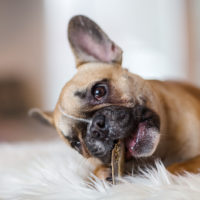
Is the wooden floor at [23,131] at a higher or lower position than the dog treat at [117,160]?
lower

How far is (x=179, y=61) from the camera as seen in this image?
3395mm

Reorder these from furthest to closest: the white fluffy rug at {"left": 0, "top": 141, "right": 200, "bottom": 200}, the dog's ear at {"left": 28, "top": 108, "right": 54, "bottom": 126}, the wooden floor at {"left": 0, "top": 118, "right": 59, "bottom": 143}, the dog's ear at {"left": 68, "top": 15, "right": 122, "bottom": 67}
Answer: the wooden floor at {"left": 0, "top": 118, "right": 59, "bottom": 143}, the dog's ear at {"left": 28, "top": 108, "right": 54, "bottom": 126}, the dog's ear at {"left": 68, "top": 15, "right": 122, "bottom": 67}, the white fluffy rug at {"left": 0, "top": 141, "right": 200, "bottom": 200}

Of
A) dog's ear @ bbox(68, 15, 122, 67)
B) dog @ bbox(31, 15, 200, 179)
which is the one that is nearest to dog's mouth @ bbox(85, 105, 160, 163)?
dog @ bbox(31, 15, 200, 179)

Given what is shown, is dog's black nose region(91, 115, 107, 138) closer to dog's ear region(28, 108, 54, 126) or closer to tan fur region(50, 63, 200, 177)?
tan fur region(50, 63, 200, 177)

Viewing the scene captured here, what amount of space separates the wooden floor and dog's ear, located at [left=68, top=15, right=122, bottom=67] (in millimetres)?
804

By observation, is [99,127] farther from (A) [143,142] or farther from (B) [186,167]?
(B) [186,167]

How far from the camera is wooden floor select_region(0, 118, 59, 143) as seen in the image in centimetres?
234

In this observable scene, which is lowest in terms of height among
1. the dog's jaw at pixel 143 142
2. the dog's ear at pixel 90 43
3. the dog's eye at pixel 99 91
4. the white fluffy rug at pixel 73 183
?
the white fluffy rug at pixel 73 183

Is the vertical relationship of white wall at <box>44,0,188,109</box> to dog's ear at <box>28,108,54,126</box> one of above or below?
above

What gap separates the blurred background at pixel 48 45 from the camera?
252 cm

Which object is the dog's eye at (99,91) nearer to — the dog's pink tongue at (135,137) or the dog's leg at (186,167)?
the dog's pink tongue at (135,137)

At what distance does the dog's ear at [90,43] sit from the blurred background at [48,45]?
0.73 m

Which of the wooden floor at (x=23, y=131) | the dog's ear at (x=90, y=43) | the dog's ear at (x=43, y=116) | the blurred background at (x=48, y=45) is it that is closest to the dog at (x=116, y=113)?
the dog's ear at (x=90, y=43)

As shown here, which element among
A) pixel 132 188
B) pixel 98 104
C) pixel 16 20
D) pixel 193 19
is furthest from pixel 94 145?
pixel 193 19
